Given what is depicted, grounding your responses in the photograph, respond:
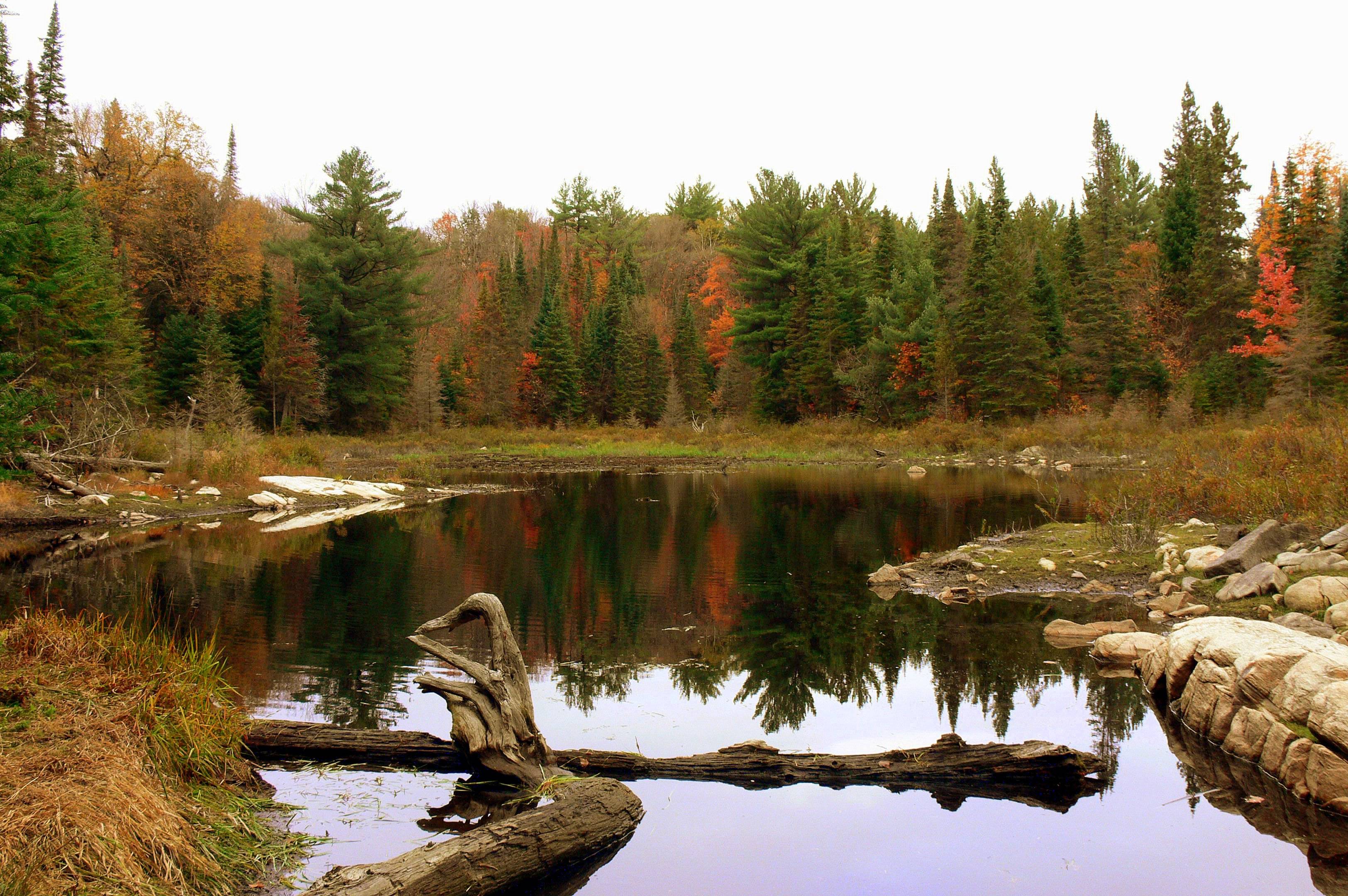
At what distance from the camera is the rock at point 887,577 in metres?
14.5

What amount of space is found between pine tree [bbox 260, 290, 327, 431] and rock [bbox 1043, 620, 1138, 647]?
4008cm

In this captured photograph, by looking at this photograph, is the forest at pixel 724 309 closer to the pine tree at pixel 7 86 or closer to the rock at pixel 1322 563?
the pine tree at pixel 7 86

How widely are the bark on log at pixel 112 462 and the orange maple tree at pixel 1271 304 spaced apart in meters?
43.1

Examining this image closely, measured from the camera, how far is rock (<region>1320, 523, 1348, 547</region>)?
10836 mm

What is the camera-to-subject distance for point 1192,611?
10562 millimetres

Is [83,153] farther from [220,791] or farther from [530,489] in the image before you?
[220,791]

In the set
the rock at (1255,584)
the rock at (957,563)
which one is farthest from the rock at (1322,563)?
the rock at (957,563)

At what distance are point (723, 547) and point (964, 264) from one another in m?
37.8

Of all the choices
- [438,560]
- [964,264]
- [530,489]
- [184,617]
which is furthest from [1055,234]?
[184,617]

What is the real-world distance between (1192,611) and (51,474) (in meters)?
22.7

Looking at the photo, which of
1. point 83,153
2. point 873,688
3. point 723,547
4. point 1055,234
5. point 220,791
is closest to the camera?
point 220,791

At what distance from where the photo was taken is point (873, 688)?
9.48 m

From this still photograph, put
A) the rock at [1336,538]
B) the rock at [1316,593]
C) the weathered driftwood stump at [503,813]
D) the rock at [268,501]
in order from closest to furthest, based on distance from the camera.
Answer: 1. the weathered driftwood stump at [503,813]
2. the rock at [1316,593]
3. the rock at [1336,538]
4. the rock at [268,501]

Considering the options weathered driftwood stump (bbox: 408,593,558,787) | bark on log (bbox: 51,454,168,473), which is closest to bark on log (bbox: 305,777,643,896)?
weathered driftwood stump (bbox: 408,593,558,787)
